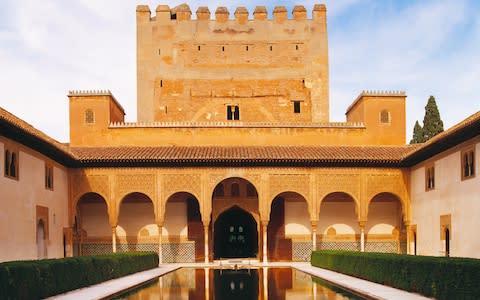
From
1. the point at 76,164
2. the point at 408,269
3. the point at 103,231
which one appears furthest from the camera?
the point at 103,231

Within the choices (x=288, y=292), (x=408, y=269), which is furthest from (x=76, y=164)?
(x=408, y=269)

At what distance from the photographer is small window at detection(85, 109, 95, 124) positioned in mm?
25609

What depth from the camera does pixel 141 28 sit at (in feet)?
103

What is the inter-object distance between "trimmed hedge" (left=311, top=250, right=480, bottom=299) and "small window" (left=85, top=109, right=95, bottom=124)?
12995 mm

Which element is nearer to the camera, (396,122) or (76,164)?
(76,164)

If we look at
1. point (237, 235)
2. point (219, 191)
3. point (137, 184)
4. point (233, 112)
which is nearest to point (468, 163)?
point (219, 191)

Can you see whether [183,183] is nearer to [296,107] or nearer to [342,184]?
[342,184]

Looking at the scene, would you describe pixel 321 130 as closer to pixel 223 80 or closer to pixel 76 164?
pixel 223 80

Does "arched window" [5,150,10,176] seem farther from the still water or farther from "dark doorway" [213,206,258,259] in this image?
"dark doorway" [213,206,258,259]

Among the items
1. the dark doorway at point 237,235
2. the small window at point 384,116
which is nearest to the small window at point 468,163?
the small window at point 384,116

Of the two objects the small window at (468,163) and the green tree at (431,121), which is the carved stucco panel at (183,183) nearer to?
the small window at (468,163)

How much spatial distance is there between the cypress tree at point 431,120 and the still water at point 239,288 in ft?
63.2

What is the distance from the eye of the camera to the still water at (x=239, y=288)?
11456 millimetres

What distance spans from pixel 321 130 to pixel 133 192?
8226 mm
